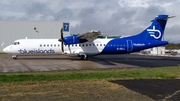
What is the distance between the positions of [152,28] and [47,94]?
2412 centimetres

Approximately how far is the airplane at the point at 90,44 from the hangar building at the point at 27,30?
33500mm

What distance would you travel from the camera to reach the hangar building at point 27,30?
60.8 metres

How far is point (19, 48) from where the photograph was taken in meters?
28.8

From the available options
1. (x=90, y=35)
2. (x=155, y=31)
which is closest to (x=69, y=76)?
(x=90, y=35)

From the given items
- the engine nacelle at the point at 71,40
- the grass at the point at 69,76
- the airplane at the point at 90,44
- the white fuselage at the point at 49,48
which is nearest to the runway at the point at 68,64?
the white fuselage at the point at 49,48

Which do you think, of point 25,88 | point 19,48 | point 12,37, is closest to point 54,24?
point 12,37

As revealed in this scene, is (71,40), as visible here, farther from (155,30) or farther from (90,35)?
(155,30)

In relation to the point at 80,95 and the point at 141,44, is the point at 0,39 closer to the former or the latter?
the point at 141,44

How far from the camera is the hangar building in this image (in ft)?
200

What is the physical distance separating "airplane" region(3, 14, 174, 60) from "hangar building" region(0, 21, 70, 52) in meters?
33.5

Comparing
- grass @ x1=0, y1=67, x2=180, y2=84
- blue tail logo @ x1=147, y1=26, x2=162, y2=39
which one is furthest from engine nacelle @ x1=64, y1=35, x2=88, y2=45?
grass @ x1=0, y1=67, x2=180, y2=84

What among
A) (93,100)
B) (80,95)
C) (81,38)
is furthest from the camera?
(81,38)

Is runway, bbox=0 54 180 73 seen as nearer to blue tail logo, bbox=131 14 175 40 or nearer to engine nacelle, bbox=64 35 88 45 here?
engine nacelle, bbox=64 35 88 45

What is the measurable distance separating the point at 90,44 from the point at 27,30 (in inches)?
1503
